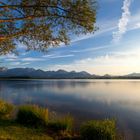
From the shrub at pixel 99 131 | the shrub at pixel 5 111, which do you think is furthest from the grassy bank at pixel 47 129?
the shrub at pixel 5 111

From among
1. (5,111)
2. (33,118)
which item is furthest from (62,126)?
(5,111)

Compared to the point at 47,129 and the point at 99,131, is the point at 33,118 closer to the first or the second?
the point at 47,129

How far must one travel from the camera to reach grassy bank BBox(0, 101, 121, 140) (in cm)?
1449

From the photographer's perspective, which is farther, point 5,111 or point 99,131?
point 5,111

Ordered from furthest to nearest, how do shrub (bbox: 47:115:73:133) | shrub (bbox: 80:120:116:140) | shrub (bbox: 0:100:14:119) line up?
shrub (bbox: 0:100:14:119), shrub (bbox: 47:115:73:133), shrub (bbox: 80:120:116:140)

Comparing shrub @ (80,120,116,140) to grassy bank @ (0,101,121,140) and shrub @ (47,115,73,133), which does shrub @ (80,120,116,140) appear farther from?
shrub @ (47,115,73,133)

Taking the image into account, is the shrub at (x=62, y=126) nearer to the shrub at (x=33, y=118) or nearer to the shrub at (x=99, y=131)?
the shrub at (x=33, y=118)

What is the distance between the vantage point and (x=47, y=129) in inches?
694

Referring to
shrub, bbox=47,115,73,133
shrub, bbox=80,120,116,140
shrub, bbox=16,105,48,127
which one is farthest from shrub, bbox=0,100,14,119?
shrub, bbox=80,120,116,140

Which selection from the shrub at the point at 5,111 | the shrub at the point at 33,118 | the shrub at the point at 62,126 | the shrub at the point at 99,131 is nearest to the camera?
the shrub at the point at 99,131

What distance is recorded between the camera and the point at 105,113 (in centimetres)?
3219

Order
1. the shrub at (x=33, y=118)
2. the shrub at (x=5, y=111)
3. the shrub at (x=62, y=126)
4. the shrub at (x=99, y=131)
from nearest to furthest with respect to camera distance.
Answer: the shrub at (x=99, y=131) → the shrub at (x=62, y=126) → the shrub at (x=33, y=118) → the shrub at (x=5, y=111)

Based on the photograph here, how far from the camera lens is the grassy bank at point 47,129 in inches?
570

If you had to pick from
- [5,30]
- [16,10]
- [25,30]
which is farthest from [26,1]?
[5,30]
